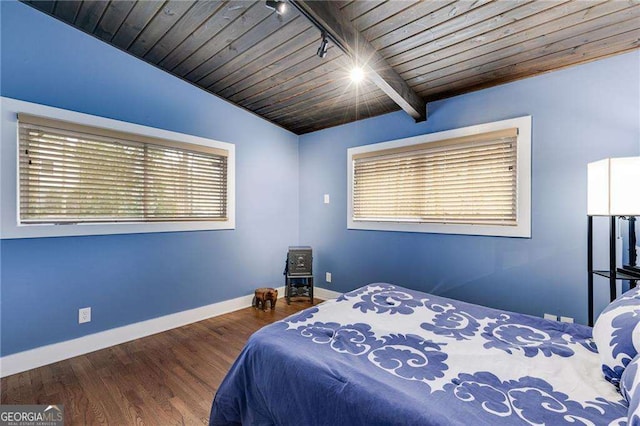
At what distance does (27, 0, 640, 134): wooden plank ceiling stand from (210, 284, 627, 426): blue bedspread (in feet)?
6.29

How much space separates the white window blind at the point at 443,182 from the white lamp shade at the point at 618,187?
2.26 ft

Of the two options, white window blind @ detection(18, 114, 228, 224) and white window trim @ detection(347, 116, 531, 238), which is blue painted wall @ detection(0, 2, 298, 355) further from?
white window trim @ detection(347, 116, 531, 238)

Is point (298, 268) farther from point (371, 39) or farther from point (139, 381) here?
point (371, 39)

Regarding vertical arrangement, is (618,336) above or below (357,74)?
below

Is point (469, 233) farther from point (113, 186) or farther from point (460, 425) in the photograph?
point (113, 186)

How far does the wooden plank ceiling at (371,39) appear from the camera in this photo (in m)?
1.90

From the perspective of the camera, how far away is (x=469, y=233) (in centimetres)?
276

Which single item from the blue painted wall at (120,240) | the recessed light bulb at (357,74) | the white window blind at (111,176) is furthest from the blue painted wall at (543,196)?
the white window blind at (111,176)

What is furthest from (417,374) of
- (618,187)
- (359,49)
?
(359,49)

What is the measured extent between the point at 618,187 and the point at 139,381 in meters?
3.39

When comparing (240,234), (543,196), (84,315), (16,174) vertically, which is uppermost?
(16,174)

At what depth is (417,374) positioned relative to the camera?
1.12 meters

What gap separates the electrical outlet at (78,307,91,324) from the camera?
2457 mm

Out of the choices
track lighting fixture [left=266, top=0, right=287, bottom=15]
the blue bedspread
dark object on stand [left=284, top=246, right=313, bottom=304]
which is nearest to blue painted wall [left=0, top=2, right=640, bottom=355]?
dark object on stand [left=284, top=246, right=313, bottom=304]
